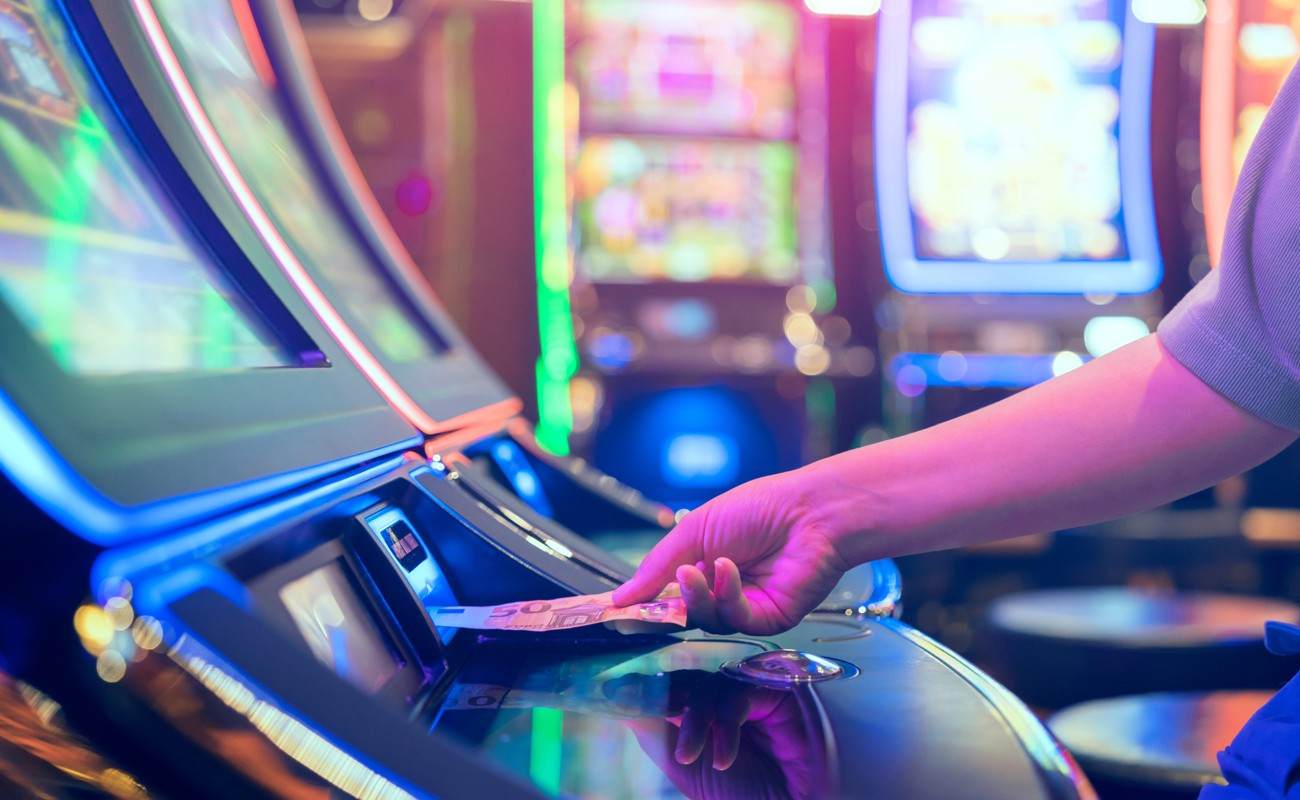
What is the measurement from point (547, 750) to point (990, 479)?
1.27 feet

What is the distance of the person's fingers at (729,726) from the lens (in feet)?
1.69

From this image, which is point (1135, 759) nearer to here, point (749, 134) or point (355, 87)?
point (749, 134)

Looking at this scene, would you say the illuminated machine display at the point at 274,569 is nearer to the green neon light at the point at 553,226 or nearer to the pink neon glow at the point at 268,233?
the pink neon glow at the point at 268,233

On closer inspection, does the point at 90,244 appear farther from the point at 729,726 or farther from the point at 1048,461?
the point at 1048,461

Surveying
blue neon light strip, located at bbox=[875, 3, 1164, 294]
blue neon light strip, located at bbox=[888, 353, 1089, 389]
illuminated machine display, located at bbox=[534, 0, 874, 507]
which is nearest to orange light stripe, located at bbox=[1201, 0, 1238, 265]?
blue neon light strip, located at bbox=[875, 3, 1164, 294]

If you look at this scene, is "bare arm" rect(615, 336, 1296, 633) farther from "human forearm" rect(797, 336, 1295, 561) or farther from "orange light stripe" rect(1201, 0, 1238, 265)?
"orange light stripe" rect(1201, 0, 1238, 265)

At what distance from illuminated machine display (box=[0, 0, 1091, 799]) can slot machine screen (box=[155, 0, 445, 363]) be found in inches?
1.0

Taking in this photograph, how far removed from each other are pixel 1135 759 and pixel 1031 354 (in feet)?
6.06

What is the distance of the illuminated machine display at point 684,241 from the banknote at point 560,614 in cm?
195

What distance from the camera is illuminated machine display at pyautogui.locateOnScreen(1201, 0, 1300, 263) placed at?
287 cm

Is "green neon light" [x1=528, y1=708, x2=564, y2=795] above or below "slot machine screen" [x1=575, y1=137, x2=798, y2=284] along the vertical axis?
below

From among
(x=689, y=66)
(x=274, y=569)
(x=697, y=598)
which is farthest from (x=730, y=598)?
(x=689, y=66)

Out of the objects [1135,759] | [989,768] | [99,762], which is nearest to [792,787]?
[989,768]

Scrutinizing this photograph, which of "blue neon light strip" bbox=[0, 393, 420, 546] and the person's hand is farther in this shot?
the person's hand
